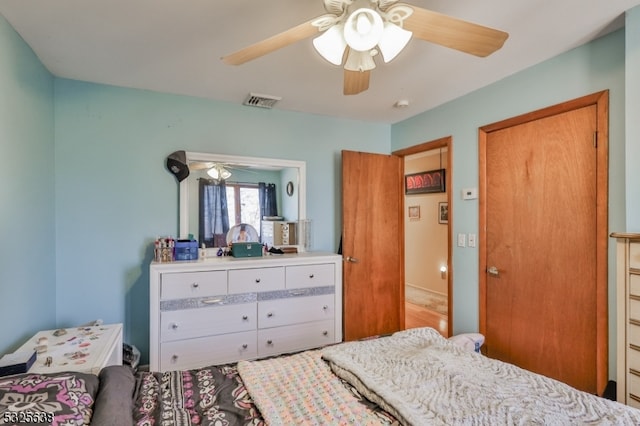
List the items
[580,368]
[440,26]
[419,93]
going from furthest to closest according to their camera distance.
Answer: [419,93] < [580,368] < [440,26]

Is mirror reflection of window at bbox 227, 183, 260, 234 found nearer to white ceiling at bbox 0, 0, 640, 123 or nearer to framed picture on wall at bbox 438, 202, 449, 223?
white ceiling at bbox 0, 0, 640, 123

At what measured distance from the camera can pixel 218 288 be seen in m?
2.46

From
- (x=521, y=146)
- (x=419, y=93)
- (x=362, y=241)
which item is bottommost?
(x=362, y=241)

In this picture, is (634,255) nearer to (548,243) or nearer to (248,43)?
(548,243)

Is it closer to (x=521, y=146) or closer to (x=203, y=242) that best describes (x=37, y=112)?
(x=203, y=242)

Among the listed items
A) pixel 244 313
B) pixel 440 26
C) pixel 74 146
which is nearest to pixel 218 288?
pixel 244 313

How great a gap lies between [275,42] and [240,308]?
1.92 m

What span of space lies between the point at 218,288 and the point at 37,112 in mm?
1705

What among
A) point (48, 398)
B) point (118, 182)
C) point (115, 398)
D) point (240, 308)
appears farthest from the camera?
point (118, 182)

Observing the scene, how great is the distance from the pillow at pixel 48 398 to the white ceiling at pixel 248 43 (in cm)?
172

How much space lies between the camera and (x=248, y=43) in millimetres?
2008

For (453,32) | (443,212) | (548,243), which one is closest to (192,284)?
(453,32)

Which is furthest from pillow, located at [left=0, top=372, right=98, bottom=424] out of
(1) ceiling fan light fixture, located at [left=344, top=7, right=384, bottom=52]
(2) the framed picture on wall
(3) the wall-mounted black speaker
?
(2) the framed picture on wall

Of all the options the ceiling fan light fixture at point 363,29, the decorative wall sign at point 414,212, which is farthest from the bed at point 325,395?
the decorative wall sign at point 414,212
